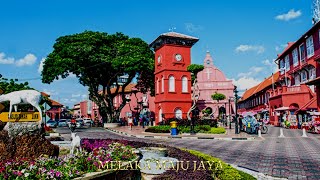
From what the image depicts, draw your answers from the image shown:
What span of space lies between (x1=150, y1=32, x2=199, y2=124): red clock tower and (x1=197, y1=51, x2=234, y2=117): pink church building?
894 inches

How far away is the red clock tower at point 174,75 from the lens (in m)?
32.1

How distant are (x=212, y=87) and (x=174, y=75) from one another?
2505 centimetres

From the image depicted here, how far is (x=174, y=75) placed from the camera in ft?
Result: 106

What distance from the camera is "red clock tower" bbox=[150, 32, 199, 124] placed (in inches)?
1262

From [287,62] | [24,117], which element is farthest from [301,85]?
[24,117]

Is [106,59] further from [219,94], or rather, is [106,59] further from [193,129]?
[219,94]

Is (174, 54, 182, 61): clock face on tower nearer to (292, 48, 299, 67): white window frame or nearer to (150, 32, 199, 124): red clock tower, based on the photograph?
(150, 32, 199, 124): red clock tower

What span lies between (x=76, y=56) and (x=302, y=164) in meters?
29.7

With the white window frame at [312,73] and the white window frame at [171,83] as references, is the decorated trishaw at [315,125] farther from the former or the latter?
the white window frame at [171,83]

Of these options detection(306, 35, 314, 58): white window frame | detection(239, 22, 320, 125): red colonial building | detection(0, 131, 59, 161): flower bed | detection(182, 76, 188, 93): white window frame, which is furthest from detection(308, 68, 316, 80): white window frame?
detection(0, 131, 59, 161): flower bed

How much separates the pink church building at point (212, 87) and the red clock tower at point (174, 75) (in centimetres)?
2270

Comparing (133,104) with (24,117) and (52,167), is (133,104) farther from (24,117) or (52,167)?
(52,167)

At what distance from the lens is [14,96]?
9039 mm

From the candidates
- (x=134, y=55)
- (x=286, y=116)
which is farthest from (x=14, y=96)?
(x=286, y=116)
